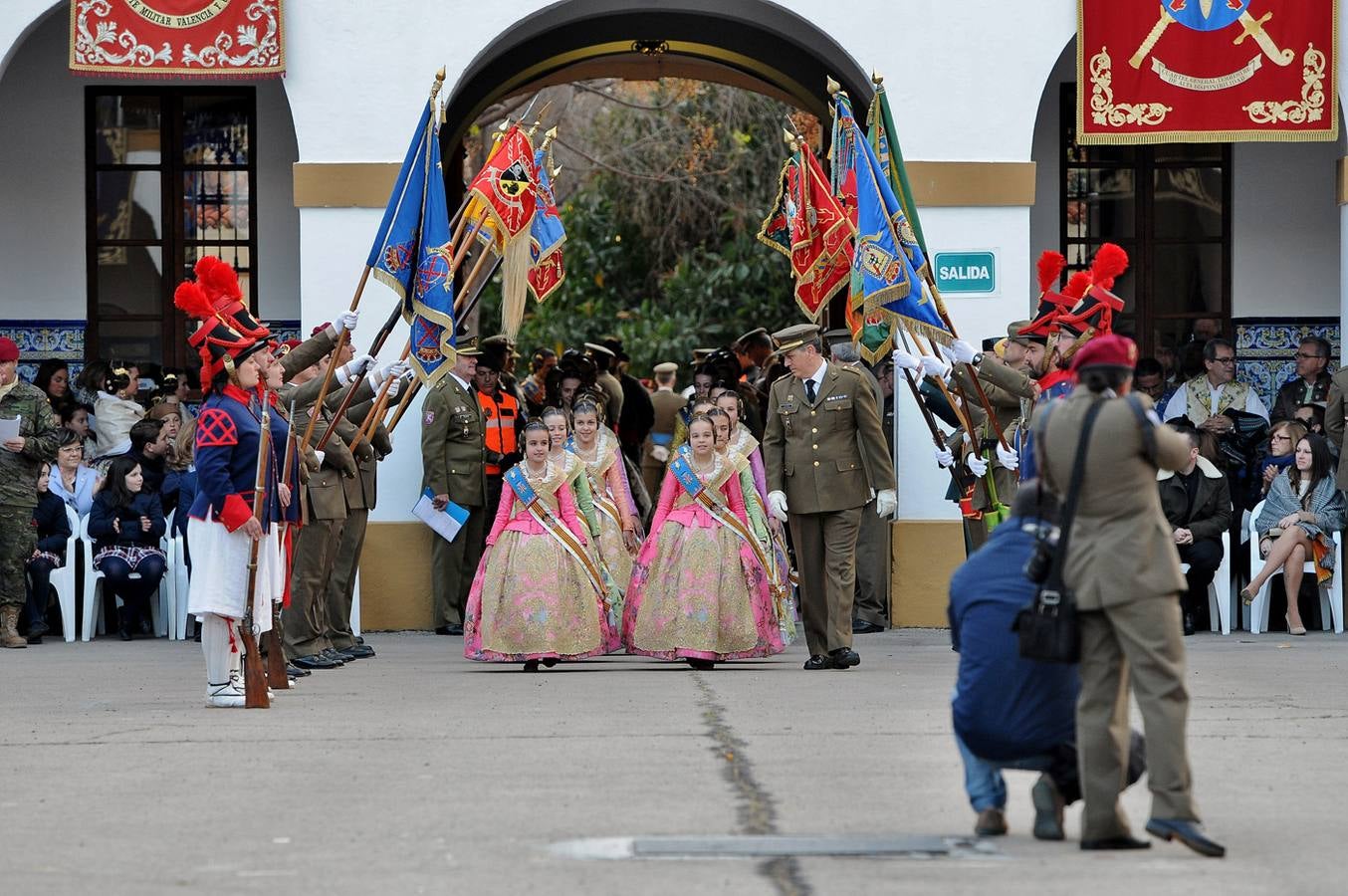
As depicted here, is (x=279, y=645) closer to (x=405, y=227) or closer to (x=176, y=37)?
(x=405, y=227)

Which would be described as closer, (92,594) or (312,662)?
(312,662)

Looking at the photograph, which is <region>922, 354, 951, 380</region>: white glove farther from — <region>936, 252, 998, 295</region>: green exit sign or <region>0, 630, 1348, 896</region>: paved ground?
<region>936, 252, 998, 295</region>: green exit sign


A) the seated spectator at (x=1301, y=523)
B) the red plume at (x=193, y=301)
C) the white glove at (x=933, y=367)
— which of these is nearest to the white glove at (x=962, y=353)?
the white glove at (x=933, y=367)

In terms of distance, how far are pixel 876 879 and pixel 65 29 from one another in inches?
495

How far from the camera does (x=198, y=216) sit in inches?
665

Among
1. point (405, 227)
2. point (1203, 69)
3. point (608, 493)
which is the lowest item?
point (608, 493)

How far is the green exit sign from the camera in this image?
1468cm

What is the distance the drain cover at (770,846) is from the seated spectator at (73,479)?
9.37 metres

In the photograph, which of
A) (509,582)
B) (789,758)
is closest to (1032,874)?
(789,758)

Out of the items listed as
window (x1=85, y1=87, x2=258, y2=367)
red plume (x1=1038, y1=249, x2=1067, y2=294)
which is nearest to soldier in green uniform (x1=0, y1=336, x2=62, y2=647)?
window (x1=85, y1=87, x2=258, y2=367)

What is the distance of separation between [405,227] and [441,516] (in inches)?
92.2

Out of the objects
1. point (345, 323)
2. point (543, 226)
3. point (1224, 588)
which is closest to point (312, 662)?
point (345, 323)

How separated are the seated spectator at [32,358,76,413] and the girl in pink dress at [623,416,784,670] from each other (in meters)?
5.06

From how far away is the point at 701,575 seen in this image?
40.2 feet
